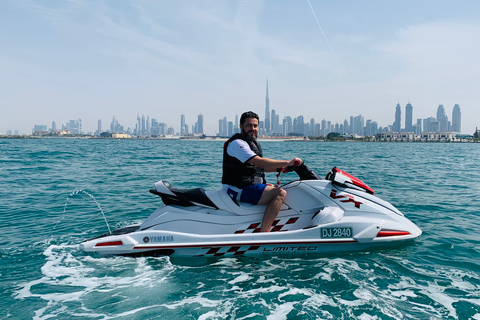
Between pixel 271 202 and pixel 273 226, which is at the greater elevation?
pixel 271 202

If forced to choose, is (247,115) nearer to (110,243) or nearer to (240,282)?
(240,282)

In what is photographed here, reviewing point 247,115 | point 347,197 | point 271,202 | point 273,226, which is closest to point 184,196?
point 271,202

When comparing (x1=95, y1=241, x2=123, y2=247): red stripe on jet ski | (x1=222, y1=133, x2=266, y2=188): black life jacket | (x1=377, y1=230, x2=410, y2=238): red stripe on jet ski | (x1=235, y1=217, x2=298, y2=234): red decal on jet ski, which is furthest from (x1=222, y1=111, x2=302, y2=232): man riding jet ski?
(x1=95, y1=241, x2=123, y2=247): red stripe on jet ski

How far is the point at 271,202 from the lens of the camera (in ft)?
15.3

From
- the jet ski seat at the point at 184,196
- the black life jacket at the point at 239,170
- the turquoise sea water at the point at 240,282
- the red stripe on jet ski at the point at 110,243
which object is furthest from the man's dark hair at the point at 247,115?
the red stripe on jet ski at the point at 110,243

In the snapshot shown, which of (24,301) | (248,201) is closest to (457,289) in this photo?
(248,201)

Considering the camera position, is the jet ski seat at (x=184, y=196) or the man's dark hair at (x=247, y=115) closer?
the man's dark hair at (x=247, y=115)

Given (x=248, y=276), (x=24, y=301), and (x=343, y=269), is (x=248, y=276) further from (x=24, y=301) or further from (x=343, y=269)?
(x=24, y=301)

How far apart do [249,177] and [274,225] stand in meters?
0.85

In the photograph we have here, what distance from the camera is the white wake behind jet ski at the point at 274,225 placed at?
4.57 m

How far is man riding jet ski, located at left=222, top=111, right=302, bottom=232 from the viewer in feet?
15.1

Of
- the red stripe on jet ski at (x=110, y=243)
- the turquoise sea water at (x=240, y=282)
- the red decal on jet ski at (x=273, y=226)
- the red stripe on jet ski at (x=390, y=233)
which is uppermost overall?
the red decal on jet ski at (x=273, y=226)

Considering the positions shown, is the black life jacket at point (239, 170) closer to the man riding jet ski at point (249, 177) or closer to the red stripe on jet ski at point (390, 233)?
the man riding jet ski at point (249, 177)

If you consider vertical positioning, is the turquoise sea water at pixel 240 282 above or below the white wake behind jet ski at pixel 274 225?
below
